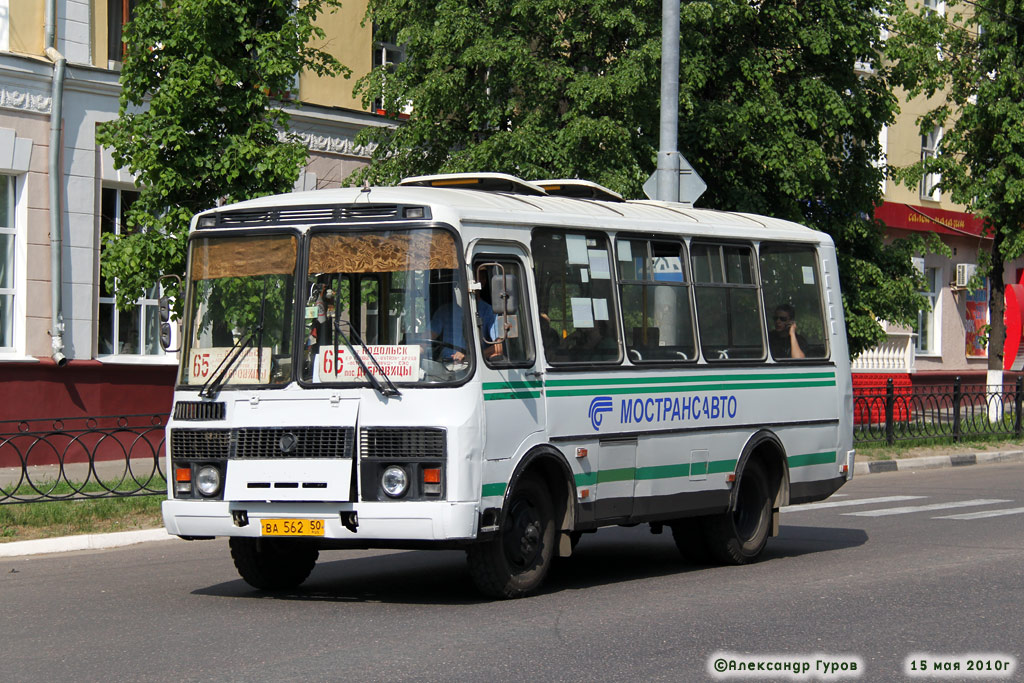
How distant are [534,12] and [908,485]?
831 centimetres

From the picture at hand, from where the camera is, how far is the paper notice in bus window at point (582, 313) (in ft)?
33.7

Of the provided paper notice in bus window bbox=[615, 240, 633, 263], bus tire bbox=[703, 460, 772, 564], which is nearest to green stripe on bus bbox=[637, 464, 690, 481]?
bus tire bbox=[703, 460, 772, 564]

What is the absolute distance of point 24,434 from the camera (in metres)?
13.4

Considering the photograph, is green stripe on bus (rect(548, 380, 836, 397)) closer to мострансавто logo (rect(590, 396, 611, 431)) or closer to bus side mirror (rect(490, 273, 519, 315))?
мострансавто logo (rect(590, 396, 611, 431))

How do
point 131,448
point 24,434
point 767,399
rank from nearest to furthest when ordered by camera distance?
point 767,399 < point 24,434 < point 131,448

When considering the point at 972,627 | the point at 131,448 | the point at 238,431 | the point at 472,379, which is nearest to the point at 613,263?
the point at 472,379

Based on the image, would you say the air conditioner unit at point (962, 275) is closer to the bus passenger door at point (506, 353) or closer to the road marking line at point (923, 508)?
the road marking line at point (923, 508)

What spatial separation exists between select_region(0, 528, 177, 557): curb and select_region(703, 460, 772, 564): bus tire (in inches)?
184

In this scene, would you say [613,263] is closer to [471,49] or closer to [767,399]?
[767,399]

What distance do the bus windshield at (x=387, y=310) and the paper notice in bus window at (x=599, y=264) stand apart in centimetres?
155

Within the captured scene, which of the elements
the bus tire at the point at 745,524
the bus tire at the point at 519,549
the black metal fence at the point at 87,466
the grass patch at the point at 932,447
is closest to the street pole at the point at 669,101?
the bus tire at the point at 745,524

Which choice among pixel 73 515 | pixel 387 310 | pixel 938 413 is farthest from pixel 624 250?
pixel 938 413

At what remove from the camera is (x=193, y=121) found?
1562 cm

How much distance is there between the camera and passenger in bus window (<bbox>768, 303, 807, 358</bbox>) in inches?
483
